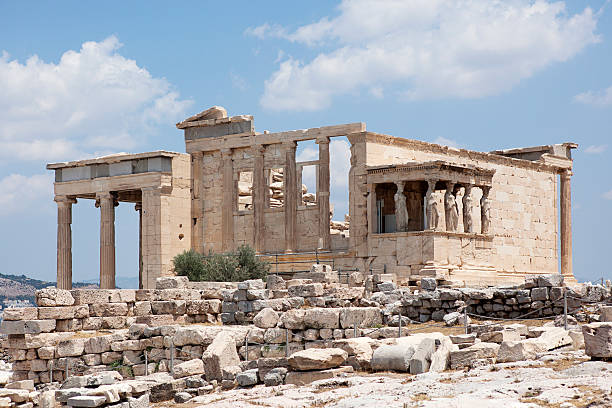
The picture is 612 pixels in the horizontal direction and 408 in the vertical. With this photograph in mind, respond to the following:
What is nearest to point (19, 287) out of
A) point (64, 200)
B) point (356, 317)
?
point (64, 200)

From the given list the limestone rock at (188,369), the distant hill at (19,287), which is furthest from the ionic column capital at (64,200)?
the distant hill at (19,287)

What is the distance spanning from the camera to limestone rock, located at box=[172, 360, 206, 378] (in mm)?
16594

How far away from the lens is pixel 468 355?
13.9 meters

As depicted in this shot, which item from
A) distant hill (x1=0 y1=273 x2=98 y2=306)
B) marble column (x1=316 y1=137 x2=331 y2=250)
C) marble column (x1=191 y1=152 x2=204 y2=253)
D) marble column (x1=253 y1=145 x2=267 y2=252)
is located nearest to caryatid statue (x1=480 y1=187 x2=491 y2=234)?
marble column (x1=316 y1=137 x2=331 y2=250)

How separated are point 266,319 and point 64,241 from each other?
20.2 meters

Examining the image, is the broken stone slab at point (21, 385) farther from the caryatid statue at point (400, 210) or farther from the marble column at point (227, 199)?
the marble column at point (227, 199)

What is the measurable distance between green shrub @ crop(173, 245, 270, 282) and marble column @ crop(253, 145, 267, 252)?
1.04 meters

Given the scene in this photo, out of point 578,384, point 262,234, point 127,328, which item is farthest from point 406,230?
point 578,384

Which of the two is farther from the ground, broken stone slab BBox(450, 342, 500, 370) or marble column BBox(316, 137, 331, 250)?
marble column BBox(316, 137, 331, 250)

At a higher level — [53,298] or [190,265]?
[190,265]

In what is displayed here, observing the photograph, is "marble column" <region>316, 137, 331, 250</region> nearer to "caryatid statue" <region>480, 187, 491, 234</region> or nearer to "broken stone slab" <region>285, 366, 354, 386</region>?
"caryatid statue" <region>480, 187, 491, 234</region>

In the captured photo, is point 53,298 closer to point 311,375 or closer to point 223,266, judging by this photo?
point 311,375

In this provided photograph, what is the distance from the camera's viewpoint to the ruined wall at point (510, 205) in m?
32.9

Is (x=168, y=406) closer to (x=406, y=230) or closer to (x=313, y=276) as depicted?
(x=313, y=276)
